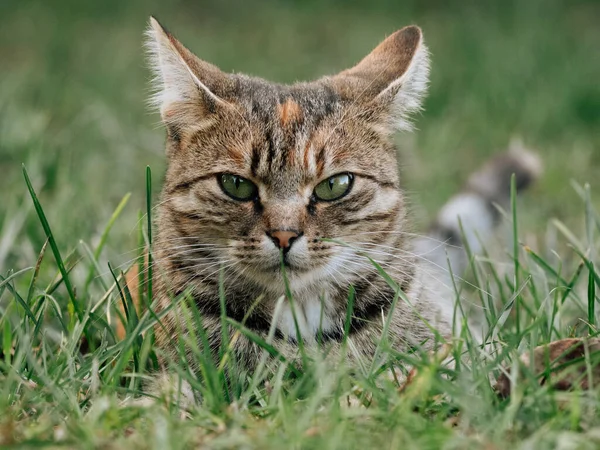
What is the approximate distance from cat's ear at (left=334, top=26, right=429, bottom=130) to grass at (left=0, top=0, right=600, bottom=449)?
46 cm

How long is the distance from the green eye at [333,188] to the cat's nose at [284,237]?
7.6 inches

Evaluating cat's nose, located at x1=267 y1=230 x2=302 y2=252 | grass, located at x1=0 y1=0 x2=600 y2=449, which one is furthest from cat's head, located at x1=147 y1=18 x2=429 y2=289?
grass, located at x1=0 y1=0 x2=600 y2=449

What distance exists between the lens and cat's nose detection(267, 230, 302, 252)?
7.00ft

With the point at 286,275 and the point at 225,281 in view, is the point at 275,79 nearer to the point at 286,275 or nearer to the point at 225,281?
the point at 225,281

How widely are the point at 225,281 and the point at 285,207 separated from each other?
28 cm

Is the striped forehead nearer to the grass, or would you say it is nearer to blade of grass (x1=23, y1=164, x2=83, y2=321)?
the grass

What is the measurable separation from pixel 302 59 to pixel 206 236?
4.60m

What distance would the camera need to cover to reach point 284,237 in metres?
2.13

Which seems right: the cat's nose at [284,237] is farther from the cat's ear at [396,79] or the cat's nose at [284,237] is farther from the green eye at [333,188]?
the cat's ear at [396,79]

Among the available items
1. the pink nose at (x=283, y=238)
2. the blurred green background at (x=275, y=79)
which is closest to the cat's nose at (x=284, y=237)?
the pink nose at (x=283, y=238)

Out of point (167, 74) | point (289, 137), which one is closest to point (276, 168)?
point (289, 137)

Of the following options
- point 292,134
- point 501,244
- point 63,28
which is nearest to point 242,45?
point 63,28

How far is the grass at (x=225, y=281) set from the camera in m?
1.63

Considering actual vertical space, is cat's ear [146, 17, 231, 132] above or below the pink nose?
above
